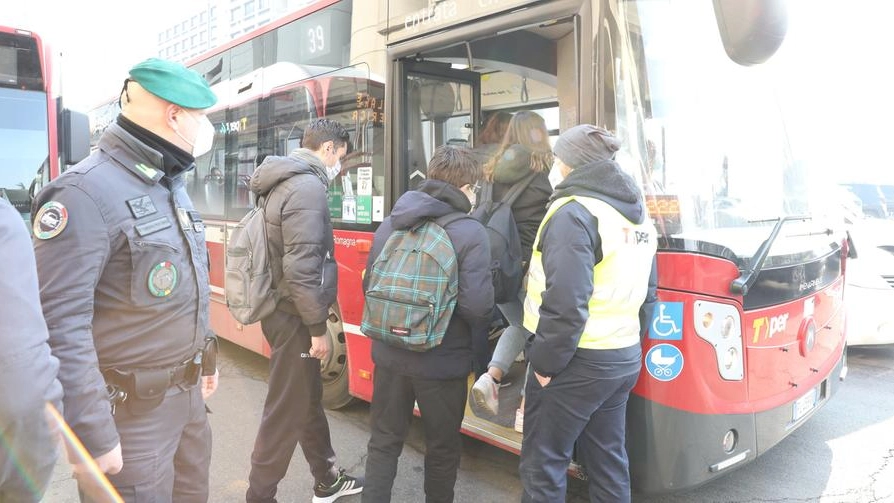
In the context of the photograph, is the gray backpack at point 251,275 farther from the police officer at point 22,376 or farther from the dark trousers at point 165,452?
the police officer at point 22,376

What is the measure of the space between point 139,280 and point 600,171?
1.67m

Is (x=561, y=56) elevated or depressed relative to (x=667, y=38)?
elevated

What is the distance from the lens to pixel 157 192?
6.06 ft

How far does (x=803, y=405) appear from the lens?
3.09 meters

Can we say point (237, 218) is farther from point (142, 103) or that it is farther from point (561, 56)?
point (142, 103)

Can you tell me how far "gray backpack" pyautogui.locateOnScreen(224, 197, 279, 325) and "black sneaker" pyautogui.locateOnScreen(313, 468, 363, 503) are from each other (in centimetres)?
104

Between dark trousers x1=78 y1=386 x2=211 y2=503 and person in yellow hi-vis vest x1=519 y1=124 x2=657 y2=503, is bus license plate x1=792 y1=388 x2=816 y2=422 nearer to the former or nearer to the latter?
person in yellow hi-vis vest x1=519 y1=124 x2=657 y2=503

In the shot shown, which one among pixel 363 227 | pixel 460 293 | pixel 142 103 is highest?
pixel 142 103

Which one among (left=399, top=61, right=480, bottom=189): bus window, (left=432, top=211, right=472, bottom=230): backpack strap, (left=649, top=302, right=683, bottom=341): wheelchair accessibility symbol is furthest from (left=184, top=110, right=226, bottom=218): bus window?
(left=649, top=302, right=683, bottom=341): wheelchair accessibility symbol

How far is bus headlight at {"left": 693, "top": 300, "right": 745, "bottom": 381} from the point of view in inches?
100.0

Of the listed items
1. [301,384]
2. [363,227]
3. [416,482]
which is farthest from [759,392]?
[363,227]

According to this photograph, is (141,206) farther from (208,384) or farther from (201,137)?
(208,384)

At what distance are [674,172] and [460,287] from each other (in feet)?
3.56

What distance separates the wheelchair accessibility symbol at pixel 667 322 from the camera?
99.8 inches
